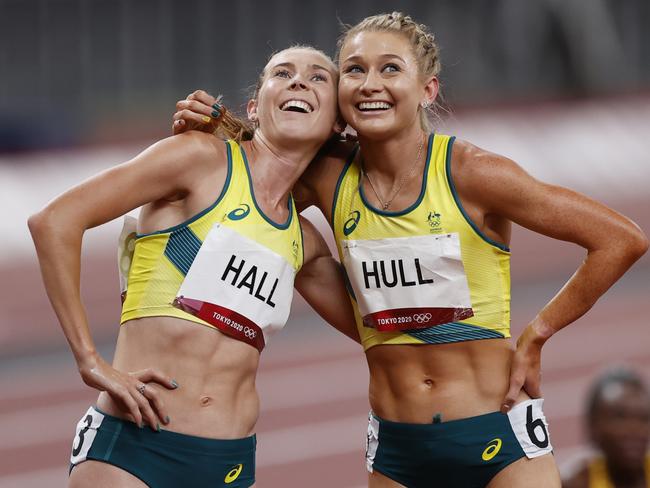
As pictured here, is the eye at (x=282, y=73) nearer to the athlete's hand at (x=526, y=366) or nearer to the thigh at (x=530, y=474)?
the athlete's hand at (x=526, y=366)

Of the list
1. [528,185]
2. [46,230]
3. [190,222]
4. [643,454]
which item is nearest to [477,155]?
[528,185]

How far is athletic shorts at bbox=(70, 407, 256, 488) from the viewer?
116 inches

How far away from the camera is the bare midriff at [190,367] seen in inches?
117

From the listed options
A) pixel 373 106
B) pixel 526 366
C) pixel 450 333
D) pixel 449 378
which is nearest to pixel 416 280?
pixel 450 333

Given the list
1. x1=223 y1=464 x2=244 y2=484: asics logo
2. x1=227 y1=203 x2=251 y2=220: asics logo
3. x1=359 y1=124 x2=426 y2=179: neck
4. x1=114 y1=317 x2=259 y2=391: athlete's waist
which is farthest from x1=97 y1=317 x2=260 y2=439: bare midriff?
x1=359 y1=124 x2=426 y2=179: neck

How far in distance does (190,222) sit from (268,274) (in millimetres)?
249

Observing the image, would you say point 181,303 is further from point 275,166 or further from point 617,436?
point 617,436

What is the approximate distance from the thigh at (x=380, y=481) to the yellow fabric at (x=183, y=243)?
0.68 metres

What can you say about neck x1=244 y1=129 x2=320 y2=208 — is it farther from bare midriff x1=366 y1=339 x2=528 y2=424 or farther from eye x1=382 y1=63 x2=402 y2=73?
bare midriff x1=366 y1=339 x2=528 y2=424

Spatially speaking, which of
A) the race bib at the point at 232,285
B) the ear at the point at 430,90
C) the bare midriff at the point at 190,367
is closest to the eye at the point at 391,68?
the ear at the point at 430,90

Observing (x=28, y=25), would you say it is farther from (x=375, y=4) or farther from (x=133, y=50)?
(x=375, y=4)

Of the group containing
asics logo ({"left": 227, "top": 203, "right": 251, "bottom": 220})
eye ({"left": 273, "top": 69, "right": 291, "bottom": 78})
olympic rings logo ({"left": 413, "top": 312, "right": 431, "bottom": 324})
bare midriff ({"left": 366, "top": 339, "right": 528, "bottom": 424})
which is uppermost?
eye ({"left": 273, "top": 69, "right": 291, "bottom": 78})

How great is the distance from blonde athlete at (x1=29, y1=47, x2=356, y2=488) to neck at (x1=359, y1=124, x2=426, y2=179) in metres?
0.21

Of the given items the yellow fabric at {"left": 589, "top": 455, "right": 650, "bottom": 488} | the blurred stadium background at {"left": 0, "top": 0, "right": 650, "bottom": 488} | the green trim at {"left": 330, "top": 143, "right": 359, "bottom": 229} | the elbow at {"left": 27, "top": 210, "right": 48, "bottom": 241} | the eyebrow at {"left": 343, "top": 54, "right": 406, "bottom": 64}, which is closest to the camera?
the elbow at {"left": 27, "top": 210, "right": 48, "bottom": 241}
